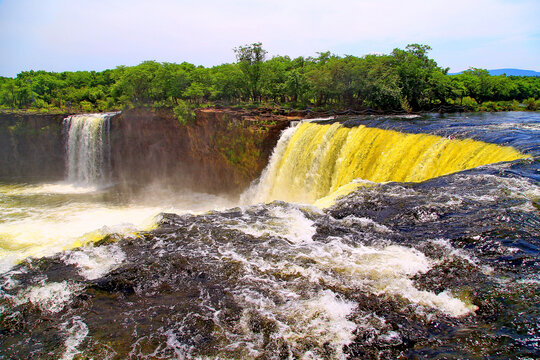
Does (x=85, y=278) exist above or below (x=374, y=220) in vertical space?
below

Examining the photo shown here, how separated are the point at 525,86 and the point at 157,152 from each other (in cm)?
4336

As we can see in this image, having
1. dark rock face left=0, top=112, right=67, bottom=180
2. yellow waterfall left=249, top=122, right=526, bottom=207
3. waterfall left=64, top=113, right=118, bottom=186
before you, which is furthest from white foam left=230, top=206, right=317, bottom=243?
dark rock face left=0, top=112, right=67, bottom=180

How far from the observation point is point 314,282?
538cm

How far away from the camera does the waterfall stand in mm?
26438

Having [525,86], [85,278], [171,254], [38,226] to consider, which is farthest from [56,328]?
[525,86]

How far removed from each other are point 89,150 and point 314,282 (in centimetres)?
2699

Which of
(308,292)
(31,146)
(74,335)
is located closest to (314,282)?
(308,292)

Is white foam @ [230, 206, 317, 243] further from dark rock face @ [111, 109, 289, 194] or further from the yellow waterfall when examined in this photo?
dark rock face @ [111, 109, 289, 194]

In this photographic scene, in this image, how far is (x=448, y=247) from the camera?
589 centimetres

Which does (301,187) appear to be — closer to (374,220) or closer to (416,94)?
(374,220)

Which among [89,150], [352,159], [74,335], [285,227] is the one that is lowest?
[74,335]

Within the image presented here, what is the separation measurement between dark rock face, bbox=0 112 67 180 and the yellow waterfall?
2094 centimetres

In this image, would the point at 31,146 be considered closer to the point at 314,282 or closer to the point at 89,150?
the point at 89,150

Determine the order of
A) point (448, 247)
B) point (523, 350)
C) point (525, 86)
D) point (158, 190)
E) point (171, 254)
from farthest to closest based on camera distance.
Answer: point (525, 86), point (158, 190), point (171, 254), point (448, 247), point (523, 350)
